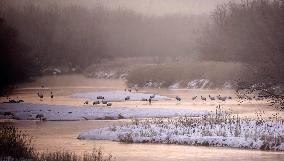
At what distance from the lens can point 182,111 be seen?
4981cm

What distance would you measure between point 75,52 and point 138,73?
7797 cm

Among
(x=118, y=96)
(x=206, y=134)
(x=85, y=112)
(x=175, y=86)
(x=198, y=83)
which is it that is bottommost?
(x=206, y=134)

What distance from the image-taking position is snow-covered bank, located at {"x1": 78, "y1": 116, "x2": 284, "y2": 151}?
104 ft

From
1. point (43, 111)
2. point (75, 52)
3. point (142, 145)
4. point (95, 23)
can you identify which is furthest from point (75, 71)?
point (142, 145)

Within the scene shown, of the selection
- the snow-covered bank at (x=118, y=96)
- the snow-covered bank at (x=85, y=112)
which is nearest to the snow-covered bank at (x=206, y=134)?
the snow-covered bank at (x=85, y=112)

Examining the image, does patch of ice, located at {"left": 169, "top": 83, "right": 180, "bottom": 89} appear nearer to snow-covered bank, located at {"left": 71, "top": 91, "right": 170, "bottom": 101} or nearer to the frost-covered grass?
snow-covered bank, located at {"left": 71, "top": 91, "right": 170, "bottom": 101}

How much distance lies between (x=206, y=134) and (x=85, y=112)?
17868 millimetres

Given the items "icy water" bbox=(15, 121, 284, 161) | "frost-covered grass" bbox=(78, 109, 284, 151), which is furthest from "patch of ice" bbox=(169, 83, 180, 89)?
"icy water" bbox=(15, 121, 284, 161)

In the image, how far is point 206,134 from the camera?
33750 millimetres

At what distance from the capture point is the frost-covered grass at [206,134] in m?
31.6

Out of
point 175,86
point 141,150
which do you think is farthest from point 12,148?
point 175,86

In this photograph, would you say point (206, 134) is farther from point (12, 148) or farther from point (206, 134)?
point (12, 148)

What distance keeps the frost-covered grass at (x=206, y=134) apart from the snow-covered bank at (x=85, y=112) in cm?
1000

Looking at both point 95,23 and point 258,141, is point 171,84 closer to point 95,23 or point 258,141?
point 258,141
